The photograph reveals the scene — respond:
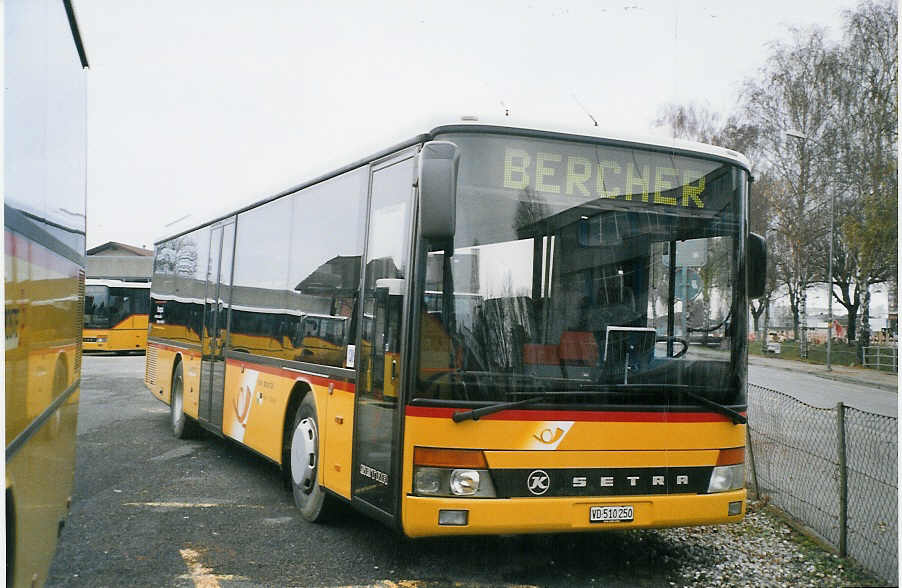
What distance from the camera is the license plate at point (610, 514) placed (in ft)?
17.5

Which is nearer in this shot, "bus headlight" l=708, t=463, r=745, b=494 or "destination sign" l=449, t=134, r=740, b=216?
"destination sign" l=449, t=134, r=740, b=216

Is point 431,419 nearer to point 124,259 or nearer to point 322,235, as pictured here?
point 322,235

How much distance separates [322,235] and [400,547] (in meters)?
2.56

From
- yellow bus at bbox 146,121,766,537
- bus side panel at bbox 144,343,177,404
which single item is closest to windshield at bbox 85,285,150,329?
bus side panel at bbox 144,343,177,404

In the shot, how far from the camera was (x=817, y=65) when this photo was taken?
3.82 m

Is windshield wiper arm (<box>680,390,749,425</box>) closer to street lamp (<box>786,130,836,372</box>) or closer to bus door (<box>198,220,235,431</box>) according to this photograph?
street lamp (<box>786,130,836,372</box>)

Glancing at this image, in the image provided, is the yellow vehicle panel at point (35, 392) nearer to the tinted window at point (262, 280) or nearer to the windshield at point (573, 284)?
the windshield at point (573, 284)

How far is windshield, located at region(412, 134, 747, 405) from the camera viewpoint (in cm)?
526

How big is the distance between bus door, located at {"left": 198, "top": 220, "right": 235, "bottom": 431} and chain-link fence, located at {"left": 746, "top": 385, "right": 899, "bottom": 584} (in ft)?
18.4

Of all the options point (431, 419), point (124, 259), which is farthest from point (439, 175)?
point (124, 259)

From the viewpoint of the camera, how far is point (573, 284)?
211 inches

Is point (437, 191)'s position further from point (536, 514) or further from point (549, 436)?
point (536, 514)

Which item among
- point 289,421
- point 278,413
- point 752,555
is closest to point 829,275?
point 752,555

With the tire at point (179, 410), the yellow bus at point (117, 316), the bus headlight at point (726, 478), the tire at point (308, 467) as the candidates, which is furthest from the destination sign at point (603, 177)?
the yellow bus at point (117, 316)
